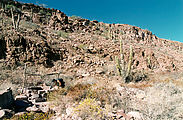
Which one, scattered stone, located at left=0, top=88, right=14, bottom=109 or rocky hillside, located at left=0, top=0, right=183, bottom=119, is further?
rocky hillside, located at left=0, top=0, right=183, bottom=119

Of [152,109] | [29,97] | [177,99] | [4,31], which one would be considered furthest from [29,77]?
[177,99]

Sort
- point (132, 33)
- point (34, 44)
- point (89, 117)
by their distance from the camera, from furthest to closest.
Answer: point (132, 33) → point (34, 44) → point (89, 117)

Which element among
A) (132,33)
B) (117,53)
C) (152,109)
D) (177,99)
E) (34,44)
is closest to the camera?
(152,109)

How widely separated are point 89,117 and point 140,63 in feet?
44.4

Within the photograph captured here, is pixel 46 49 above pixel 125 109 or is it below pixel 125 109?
above

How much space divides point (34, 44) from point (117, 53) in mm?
10671

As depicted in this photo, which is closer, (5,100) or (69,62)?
(5,100)

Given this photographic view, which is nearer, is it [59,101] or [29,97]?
[59,101]

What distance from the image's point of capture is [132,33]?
3656 cm

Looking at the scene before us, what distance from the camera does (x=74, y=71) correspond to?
11.4m

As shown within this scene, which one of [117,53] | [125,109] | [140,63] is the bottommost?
[125,109]

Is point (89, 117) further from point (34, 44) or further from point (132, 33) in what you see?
point (132, 33)

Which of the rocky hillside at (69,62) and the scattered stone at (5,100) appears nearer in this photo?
the scattered stone at (5,100)

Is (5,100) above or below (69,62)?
below
